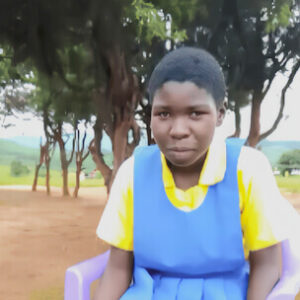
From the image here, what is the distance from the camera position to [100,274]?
112 centimetres

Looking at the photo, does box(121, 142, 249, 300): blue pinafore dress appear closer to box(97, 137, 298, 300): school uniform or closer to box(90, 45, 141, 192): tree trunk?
box(97, 137, 298, 300): school uniform

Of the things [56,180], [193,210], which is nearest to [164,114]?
[193,210]

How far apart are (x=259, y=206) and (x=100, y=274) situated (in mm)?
445

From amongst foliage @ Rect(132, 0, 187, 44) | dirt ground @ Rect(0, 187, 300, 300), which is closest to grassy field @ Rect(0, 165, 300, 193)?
dirt ground @ Rect(0, 187, 300, 300)

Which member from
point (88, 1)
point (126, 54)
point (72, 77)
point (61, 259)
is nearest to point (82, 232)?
point (61, 259)

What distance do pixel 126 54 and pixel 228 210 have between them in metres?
2.23

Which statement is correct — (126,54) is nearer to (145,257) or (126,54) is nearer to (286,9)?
(286,9)

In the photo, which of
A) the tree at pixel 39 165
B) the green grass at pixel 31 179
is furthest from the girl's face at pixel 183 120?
the green grass at pixel 31 179

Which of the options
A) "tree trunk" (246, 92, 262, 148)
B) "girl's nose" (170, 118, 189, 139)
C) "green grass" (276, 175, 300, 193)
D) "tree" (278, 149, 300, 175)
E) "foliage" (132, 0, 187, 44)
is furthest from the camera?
"green grass" (276, 175, 300, 193)

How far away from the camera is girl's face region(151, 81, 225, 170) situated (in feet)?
2.84

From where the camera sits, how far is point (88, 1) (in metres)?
2.88

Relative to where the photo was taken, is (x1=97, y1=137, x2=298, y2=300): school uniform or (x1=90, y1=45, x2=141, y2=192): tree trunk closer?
(x1=97, y1=137, x2=298, y2=300): school uniform

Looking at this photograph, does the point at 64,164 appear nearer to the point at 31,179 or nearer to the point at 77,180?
the point at 77,180

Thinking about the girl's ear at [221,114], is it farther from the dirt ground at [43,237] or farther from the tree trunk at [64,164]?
the tree trunk at [64,164]
